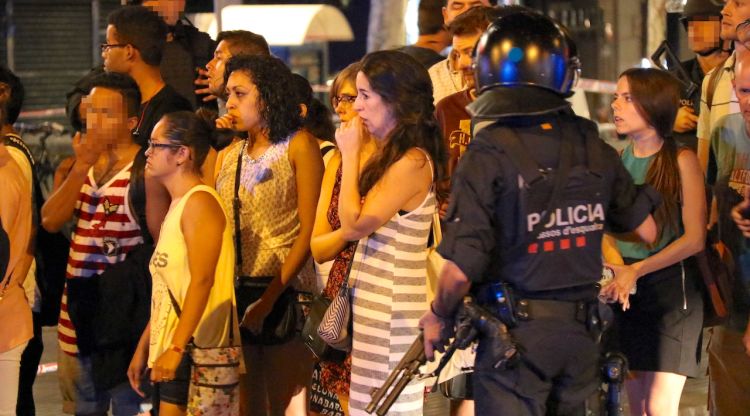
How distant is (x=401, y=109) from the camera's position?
5273 mm

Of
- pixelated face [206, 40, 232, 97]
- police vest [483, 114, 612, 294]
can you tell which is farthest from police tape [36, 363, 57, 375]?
police vest [483, 114, 612, 294]

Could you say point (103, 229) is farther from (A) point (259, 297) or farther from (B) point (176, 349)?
(B) point (176, 349)

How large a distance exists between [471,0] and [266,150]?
2.06 metres

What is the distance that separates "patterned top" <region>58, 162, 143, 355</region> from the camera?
624cm

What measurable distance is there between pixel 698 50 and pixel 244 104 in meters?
2.63

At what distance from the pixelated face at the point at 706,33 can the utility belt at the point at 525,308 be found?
3.24 meters

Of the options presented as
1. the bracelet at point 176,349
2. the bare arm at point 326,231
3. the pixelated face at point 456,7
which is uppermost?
the pixelated face at point 456,7

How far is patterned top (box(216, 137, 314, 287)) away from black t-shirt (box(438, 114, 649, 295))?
71.1 inches

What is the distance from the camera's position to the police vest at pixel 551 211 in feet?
14.1

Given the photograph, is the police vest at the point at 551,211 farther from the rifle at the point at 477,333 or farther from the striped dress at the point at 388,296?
the striped dress at the point at 388,296

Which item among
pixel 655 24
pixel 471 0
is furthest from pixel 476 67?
pixel 655 24

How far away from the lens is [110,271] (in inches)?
246

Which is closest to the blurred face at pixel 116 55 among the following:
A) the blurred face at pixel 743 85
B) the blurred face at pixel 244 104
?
the blurred face at pixel 244 104

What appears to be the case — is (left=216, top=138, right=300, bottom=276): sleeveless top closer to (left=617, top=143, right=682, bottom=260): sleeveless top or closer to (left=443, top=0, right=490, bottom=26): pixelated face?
(left=617, top=143, right=682, bottom=260): sleeveless top
